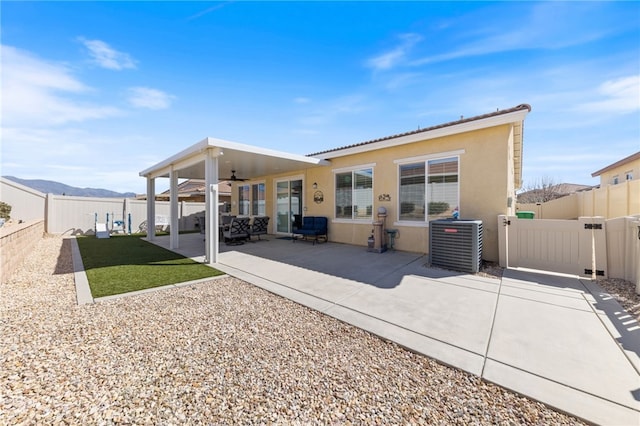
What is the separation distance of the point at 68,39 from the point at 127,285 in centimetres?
638

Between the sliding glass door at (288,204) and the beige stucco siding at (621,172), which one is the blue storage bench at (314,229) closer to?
the sliding glass door at (288,204)

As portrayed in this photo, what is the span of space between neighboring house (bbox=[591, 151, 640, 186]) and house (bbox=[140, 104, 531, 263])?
1034 cm

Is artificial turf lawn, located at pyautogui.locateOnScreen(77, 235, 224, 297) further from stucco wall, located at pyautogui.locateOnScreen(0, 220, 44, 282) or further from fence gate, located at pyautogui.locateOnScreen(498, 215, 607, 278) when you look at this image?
fence gate, located at pyautogui.locateOnScreen(498, 215, 607, 278)

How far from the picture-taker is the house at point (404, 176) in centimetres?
652

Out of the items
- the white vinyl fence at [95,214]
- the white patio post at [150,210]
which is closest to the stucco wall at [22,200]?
the white vinyl fence at [95,214]

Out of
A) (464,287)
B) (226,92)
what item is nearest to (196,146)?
(226,92)

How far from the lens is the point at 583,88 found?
681cm

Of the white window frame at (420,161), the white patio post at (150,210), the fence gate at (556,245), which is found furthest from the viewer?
the white patio post at (150,210)

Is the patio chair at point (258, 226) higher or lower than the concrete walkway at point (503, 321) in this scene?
higher

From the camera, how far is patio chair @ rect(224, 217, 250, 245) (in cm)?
973

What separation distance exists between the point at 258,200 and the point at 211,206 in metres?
7.45

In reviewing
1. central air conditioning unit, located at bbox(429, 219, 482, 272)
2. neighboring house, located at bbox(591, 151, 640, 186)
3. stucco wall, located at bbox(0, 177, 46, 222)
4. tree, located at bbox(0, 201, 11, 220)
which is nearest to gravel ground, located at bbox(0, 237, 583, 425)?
central air conditioning unit, located at bbox(429, 219, 482, 272)

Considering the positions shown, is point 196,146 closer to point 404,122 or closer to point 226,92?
point 226,92

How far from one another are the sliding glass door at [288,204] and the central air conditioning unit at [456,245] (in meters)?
6.42
